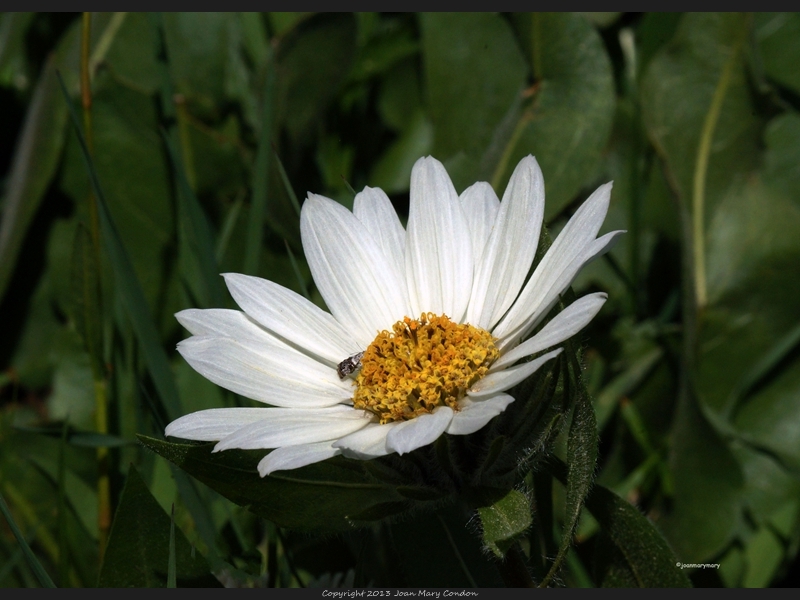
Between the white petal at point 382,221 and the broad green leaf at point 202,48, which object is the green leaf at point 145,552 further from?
the broad green leaf at point 202,48

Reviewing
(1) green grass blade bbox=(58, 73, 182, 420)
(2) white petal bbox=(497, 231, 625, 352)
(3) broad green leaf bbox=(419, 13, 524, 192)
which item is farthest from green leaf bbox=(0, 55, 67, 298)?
(2) white petal bbox=(497, 231, 625, 352)

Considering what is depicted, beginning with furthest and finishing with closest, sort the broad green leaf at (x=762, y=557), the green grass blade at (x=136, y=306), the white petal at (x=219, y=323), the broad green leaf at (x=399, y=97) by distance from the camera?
the broad green leaf at (x=399, y=97) < the broad green leaf at (x=762, y=557) < the green grass blade at (x=136, y=306) < the white petal at (x=219, y=323)

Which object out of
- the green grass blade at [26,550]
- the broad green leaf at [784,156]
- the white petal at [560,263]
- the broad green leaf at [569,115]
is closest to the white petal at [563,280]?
the white petal at [560,263]

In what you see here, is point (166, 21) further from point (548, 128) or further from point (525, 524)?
point (525, 524)

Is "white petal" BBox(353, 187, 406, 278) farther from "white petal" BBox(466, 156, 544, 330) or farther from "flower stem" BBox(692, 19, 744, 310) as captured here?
"flower stem" BBox(692, 19, 744, 310)

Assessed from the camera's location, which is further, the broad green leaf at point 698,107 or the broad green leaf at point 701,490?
the broad green leaf at point 698,107

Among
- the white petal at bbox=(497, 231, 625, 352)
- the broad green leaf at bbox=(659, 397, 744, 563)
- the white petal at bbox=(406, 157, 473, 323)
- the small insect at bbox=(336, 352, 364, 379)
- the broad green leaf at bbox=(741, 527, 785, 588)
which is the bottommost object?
Result: the broad green leaf at bbox=(741, 527, 785, 588)

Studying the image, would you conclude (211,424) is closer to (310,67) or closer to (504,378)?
(504,378)

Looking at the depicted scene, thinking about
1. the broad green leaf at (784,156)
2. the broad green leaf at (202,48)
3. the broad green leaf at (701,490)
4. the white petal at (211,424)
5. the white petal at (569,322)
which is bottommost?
the broad green leaf at (701,490)
